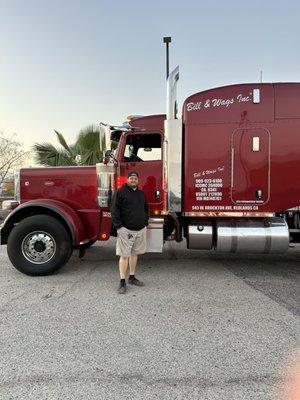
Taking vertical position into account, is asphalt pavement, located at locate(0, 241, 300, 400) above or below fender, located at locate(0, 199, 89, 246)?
below

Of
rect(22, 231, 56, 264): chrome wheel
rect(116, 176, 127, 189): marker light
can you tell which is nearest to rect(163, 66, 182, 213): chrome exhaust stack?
rect(116, 176, 127, 189): marker light

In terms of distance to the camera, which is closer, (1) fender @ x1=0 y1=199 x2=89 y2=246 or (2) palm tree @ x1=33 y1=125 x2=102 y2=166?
(1) fender @ x1=0 y1=199 x2=89 y2=246

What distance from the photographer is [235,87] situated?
19.7ft

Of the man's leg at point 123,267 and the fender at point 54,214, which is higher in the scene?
the fender at point 54,214

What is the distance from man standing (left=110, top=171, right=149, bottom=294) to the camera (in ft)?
17.3

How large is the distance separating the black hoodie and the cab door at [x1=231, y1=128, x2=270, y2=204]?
171 centimetres

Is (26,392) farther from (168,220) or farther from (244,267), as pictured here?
(244,267)

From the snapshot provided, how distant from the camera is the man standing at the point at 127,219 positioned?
17.3 feet

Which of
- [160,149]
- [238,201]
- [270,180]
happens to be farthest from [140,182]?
[270,180]

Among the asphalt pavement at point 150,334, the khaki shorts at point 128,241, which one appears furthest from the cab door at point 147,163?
the asphalt pavement at point 150,334

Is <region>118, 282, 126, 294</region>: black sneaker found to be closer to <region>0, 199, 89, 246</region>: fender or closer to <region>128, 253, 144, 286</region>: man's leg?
<region>128, 253, 144, 286</region>: man's leg

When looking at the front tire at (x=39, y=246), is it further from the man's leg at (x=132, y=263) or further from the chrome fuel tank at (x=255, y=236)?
the chrome fuel tank at (x=255, y=236)

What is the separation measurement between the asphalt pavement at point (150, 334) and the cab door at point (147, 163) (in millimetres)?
1354

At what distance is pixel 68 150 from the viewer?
14.6 m
